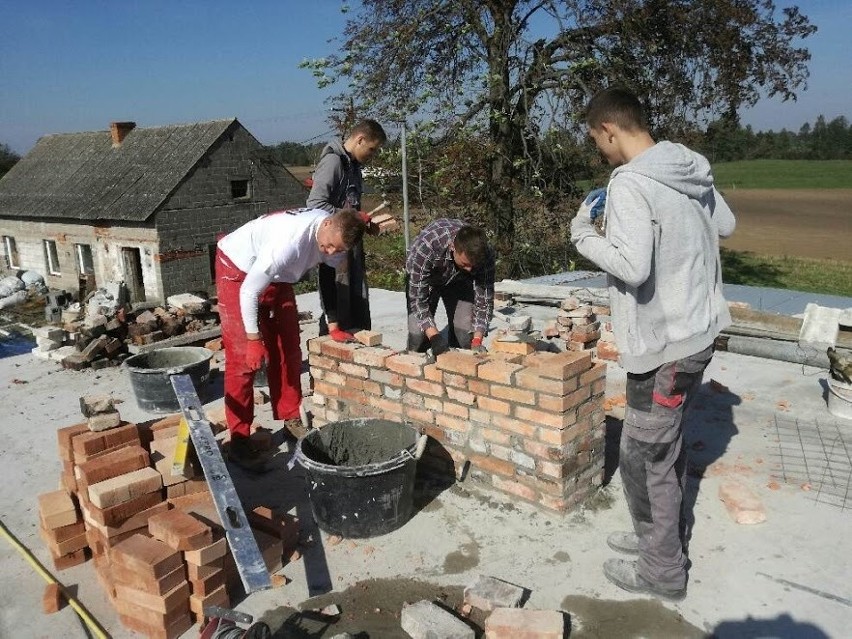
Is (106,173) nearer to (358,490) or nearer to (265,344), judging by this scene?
(265,344)

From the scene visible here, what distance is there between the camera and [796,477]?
12.3 ft

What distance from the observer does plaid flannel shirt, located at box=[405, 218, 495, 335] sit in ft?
13.9

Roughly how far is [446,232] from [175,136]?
17229 millimetres

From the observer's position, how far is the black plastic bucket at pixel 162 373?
508cm

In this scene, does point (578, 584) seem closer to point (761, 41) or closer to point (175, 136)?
point (761, 41)

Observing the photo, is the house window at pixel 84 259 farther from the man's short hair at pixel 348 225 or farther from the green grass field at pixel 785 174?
the green grass field at pixel 785 174

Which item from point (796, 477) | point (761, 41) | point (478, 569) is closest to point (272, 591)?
point (478, 569)

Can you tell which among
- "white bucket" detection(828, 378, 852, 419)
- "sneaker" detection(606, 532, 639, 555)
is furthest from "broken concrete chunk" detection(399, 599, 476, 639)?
"white bucket" detection(828, 378, 852, 419)

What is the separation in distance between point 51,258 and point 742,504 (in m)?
22.4

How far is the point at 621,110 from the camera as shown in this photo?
2.46m

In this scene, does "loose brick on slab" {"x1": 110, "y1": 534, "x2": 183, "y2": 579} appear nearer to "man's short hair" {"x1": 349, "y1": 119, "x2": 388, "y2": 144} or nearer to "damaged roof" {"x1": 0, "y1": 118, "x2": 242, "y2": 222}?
"man's short hair" {"x1": 349, "y1": 119, "x2": 388, "y2": 144}

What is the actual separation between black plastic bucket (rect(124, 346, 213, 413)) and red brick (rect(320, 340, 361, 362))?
1.35 meters

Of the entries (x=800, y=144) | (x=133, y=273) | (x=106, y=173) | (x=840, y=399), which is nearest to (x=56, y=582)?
(x=840, y=399)

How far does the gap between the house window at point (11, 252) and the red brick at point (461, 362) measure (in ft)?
76.3
